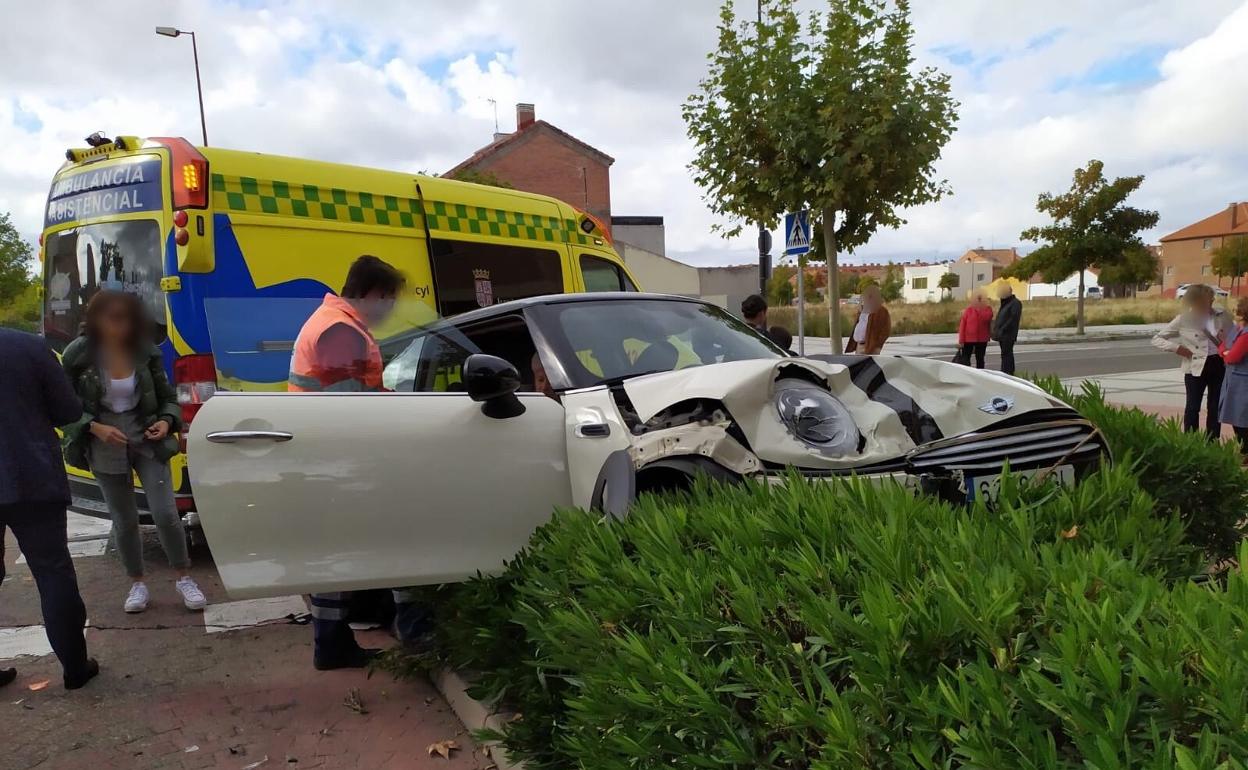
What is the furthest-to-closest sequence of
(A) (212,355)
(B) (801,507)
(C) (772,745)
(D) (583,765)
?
(A) (212,355), (B) (801,507), (D) (583,765), (C) (772,745)

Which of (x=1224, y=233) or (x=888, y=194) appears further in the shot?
(x=1224, y=233)

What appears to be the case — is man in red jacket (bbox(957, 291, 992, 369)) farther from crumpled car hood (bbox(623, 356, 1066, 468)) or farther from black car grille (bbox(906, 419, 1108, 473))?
black car grille (bbox(906, 419, 1108, 473))

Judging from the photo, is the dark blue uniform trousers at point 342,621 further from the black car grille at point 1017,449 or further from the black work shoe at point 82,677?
the black car grille at point 1017,449

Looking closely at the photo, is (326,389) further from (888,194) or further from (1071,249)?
(1071,249)

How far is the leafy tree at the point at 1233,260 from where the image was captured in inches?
2000

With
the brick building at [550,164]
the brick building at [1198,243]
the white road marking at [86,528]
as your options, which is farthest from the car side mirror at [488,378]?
the brick building at [1198,243]

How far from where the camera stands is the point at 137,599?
4477mm

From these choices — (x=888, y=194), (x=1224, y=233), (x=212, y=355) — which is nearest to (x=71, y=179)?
(x=212, y=355)

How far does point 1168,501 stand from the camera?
3473 millimetres

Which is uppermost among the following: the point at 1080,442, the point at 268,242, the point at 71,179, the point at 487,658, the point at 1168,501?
the point at 71,179

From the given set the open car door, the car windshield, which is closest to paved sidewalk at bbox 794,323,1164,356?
the car windshield

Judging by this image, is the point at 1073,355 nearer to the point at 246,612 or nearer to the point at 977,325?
the point at 977,325

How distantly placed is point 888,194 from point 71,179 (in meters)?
8.98

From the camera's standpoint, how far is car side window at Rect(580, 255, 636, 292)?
8.01 m
